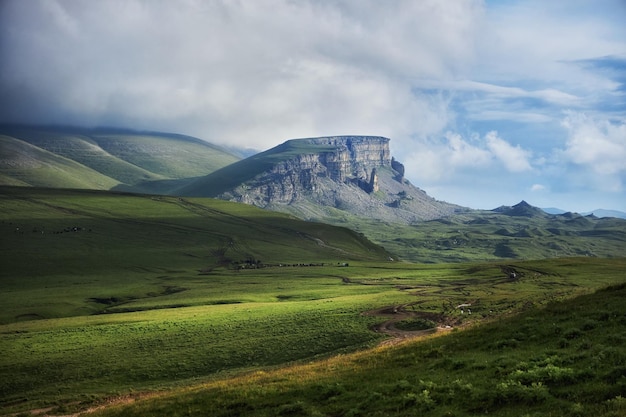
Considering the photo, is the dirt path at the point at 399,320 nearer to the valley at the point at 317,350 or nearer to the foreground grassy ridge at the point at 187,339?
the valley at the point at 317,350

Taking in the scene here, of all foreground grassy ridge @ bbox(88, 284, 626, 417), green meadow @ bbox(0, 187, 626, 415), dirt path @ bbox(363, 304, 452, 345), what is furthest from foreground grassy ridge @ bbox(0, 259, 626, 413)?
foreground grassy ridge @ bbox(88, 284, 626, 417)

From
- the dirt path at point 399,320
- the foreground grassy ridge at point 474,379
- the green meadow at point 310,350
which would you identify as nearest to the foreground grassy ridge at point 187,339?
the green meadow at point 310,350

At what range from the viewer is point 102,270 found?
177m

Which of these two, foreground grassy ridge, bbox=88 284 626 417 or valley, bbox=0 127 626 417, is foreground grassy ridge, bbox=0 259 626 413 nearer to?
valley, bbox=0 127 626 417

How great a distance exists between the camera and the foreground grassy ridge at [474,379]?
2148 cm

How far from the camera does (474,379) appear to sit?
25.3 meters

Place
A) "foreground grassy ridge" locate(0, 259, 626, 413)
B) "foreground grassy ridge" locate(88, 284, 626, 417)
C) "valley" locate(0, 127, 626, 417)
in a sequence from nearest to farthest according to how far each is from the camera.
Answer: "foreground grassy ridge" locate(88, 284, 626, 417), "valley" locate(0, 127, 626, 417), "foreground grassy ridge" locate(0, 259, 626, 413)

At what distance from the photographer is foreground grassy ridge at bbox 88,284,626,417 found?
21484 mm

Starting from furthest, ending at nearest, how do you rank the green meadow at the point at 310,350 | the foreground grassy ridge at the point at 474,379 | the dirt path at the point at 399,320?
the dirt path at the point at 399,320, the green meadow at the point at 310,350, the foreground grassy ridge at the point at 474,379

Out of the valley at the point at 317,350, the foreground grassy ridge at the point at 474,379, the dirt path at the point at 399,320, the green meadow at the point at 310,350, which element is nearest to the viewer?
the foreground grassy ridge at the point at 474,379

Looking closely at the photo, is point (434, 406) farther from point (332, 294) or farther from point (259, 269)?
point (259, 269)

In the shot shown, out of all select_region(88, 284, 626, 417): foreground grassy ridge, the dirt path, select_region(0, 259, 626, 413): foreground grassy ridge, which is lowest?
select_region(0, 259, 626, 413): foreground grassy ridge

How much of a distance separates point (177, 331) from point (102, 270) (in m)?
120

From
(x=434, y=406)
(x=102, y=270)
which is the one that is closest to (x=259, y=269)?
(x=102, y=270)
